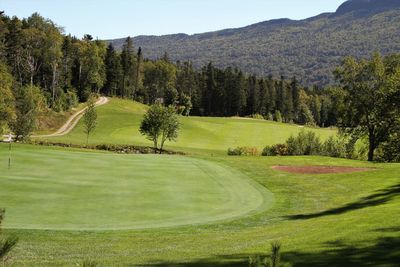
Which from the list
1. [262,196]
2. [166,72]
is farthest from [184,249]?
[166,72]

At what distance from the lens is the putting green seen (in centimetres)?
2067

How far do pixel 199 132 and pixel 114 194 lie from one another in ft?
253

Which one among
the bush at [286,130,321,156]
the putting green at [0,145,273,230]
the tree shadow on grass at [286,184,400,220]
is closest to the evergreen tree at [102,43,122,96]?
the bush at [286,130,321,156]

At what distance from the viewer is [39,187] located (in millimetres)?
25125

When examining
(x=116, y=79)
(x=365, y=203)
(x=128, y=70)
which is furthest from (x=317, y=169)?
(x=128, y=70)

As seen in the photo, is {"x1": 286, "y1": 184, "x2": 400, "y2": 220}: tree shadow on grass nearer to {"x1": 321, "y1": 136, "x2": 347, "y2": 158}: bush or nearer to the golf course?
the golf course

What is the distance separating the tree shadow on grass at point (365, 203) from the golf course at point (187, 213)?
0.07 m

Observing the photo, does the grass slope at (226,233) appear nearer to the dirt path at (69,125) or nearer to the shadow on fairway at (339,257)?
the shadow on fairway at (339,257)

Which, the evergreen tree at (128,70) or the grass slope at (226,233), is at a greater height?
the evergreen tree at (128,70)

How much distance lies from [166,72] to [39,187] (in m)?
147

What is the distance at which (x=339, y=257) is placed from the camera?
13.7 meters

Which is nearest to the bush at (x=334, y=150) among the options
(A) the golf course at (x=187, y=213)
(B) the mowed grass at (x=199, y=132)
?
(B) the mowed grass at (x=199, y=132)

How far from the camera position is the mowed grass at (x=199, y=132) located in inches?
3383

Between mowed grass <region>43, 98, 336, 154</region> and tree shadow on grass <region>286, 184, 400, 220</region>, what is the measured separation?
5144cm
